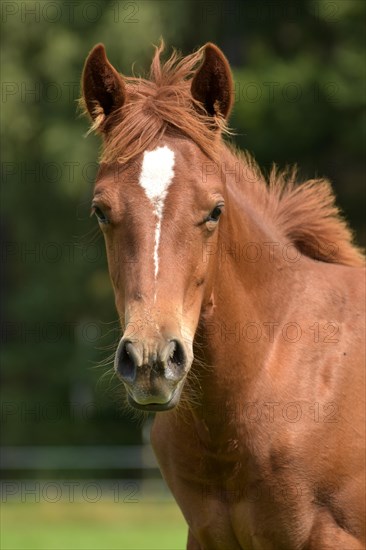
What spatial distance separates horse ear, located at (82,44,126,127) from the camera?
4523 millimetres

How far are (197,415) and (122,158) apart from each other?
1.26 metres

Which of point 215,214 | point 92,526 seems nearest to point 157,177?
point 215,214

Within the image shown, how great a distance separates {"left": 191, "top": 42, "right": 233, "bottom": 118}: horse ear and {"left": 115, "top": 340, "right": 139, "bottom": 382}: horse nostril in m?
1.33

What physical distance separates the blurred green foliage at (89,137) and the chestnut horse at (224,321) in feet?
41.6

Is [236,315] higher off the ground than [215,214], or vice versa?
[215,214]

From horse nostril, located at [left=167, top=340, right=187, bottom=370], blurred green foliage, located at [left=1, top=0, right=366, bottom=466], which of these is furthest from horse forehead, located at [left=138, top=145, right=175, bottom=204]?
blurred green foliage, located at [left=1, top=0, right=366, bottom=466]

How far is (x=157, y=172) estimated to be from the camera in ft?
13.7

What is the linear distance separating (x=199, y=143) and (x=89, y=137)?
1439cm

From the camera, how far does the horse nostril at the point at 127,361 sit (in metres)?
3.77

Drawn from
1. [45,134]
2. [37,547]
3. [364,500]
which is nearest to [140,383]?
[364,500]

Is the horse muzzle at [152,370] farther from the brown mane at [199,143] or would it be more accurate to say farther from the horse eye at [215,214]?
the brown mane at [199,143]

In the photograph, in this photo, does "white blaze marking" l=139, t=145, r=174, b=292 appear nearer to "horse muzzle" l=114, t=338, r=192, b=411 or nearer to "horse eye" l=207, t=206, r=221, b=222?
"horse eye" l=207, t=206, r=221, b=222

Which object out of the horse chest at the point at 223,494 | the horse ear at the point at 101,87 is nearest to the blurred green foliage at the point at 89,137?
the horse chest at the point at 223,494

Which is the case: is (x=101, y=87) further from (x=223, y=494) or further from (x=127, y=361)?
(x=223, y=494)
